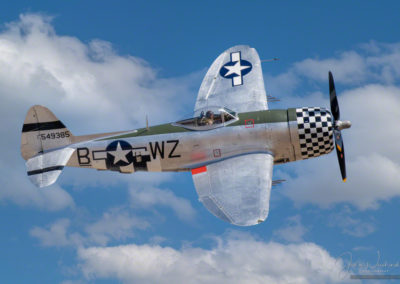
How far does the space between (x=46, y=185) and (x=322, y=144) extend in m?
9.50

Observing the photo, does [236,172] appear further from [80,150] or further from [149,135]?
[80,150]

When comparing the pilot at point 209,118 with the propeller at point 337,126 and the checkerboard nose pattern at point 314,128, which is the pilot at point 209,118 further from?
the propeller at point 337,126

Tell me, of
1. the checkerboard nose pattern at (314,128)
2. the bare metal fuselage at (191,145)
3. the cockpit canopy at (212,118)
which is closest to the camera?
the checkerboard nose pattern at (314,128)

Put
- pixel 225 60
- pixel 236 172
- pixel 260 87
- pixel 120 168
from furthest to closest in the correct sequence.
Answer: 1. pixel 225 60
2. pixel 260 87
3. pixel 120 168
4. pixel 236 172

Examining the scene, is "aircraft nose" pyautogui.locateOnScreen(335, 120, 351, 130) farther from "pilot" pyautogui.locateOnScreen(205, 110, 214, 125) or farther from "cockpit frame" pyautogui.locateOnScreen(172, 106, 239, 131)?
"pilot" pyautogui.locateOnScreen(205, 110, 214, 125)

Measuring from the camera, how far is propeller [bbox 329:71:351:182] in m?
18.8

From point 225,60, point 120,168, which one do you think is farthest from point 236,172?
point 225,60

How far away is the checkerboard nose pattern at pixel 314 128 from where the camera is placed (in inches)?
732

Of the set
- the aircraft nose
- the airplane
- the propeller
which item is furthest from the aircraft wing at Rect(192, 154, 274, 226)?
the aircraft nose

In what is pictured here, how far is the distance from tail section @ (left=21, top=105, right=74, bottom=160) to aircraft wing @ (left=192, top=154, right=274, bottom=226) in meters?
5.07

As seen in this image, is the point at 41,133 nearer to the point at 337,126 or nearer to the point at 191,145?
the point at 191,145

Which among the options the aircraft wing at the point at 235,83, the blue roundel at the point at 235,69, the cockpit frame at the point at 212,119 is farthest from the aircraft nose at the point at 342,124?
the blue roundel at the point at 235,69

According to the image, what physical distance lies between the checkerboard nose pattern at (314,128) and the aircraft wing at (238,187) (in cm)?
135

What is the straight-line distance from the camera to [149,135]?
1939 centimetres
